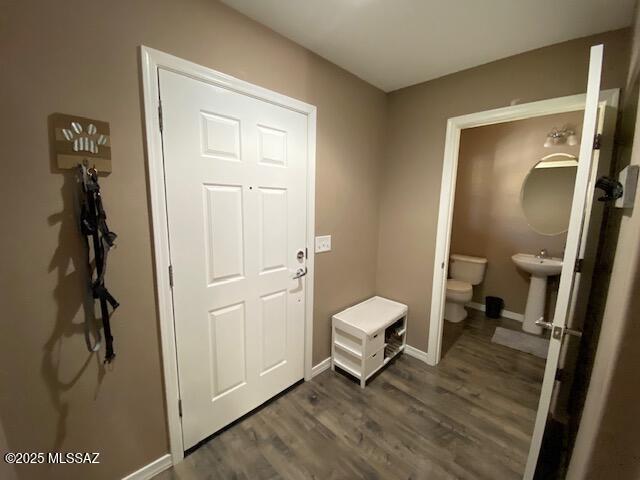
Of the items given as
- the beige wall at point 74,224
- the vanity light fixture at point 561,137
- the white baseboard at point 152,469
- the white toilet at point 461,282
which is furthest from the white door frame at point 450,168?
the white baseboard at point 152,469

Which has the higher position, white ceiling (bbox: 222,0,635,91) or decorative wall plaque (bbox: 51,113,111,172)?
white ceiling (bbox: 222,0,635,91)

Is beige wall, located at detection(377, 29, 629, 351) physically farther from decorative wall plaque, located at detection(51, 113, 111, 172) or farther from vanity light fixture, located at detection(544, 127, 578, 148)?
decorative wall plaque, located at detection(51, 113, 111, 172)

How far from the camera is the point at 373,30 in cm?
153

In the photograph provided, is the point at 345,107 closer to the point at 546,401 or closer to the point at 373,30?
the point at 373,30

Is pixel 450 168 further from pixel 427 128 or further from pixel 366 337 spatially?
pixel 366 337

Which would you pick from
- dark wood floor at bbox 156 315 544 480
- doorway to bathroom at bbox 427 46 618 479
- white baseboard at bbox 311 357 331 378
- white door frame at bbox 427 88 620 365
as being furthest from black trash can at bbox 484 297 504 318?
white baseboard at bbox 311 357 331 378

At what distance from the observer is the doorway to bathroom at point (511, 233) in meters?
1.93

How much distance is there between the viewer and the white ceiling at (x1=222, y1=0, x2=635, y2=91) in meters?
1.32

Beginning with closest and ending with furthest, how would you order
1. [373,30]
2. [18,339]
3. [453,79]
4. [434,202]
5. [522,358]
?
[18,339], [373,30], [453,79], [434,202], [522,358]

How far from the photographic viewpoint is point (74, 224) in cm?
103

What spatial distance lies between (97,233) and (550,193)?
13.2 ft

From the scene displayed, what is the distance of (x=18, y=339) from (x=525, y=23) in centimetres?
280

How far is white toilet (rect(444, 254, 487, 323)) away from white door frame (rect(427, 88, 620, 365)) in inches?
35.6

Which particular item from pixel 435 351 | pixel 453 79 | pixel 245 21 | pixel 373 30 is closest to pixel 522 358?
pixel 435 351
